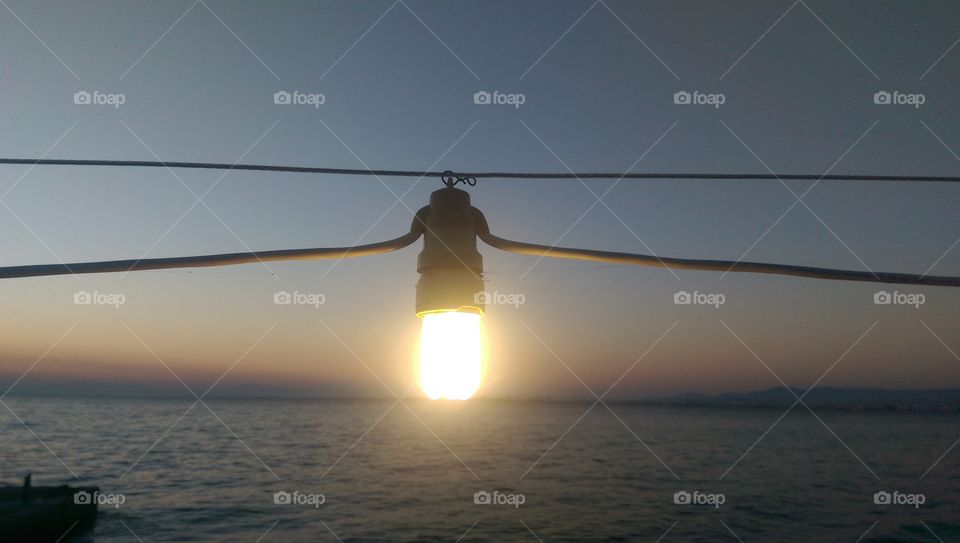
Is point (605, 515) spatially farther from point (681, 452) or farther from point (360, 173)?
point (681, 452)

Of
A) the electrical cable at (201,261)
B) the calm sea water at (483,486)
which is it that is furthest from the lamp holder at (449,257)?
the calm sea water at (483,486)

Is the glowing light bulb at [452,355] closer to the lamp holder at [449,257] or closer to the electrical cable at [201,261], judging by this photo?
the lamp holder at [449,257]

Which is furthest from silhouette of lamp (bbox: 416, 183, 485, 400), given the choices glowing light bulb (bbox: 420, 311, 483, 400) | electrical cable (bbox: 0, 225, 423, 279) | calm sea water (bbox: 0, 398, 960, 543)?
calm sea water (bbox: 0, 398, 960, 543)

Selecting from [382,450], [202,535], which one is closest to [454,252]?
[202,535]

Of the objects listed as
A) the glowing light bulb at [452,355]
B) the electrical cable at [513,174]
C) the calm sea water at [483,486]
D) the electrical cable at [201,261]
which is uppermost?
the calm sea water at [483,486]

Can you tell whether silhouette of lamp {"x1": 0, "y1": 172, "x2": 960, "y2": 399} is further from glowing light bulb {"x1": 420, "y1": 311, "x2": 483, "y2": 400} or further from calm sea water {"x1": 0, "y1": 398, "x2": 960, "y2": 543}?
calm sea water {"x1": 0, "y1": 398, "x2": 960, "y2": 543}

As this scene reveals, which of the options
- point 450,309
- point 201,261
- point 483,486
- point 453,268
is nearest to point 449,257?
point 453,268
